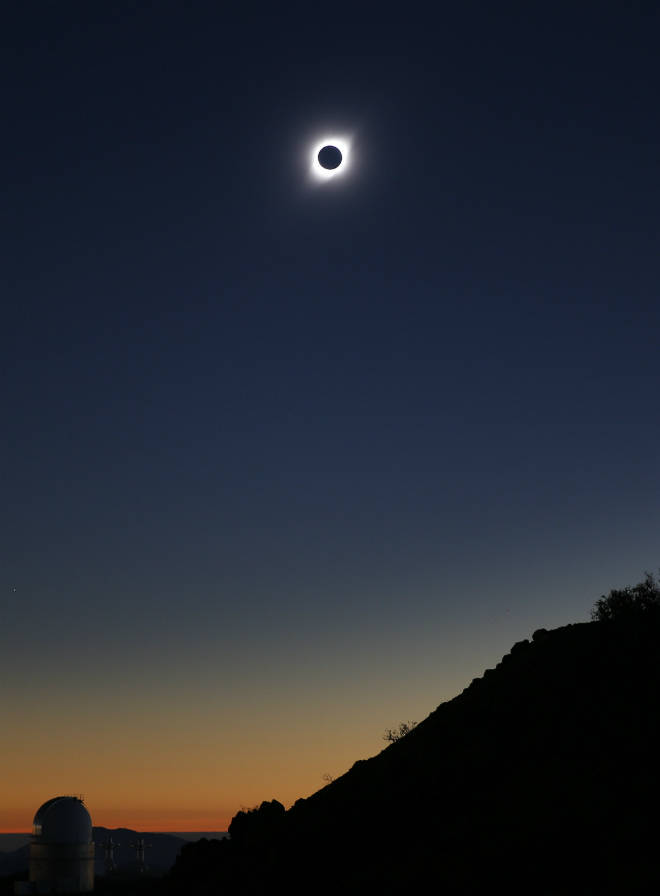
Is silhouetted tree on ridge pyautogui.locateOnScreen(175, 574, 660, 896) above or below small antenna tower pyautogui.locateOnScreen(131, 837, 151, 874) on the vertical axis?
below

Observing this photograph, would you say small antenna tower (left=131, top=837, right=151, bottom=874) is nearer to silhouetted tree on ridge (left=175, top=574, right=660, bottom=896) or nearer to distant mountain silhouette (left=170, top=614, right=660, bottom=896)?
distant mountain silhouette (left=170, top=614, right=660, bottom=896)

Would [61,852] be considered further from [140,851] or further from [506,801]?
[506,801]

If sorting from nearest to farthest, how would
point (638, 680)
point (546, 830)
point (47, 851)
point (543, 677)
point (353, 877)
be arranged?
1. point (546, 830)
2. point (353, 877)
3. point (638, 680)
4. point (543, 677)
5. point (47, 851)

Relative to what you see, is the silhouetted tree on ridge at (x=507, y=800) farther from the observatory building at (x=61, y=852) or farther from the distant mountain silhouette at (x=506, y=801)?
the observatory building at (x=61, y=852)

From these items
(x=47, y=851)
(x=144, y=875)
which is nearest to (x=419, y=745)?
(x=47, y=851)

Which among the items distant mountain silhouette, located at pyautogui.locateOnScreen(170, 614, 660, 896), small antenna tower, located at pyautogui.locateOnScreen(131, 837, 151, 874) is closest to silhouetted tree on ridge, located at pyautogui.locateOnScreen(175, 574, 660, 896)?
distant mountain silhouette, located at pyautogui.locateOnScreen(170, 614, 660, 896)

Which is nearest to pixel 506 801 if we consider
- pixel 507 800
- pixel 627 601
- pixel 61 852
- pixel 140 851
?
pixel 507 800

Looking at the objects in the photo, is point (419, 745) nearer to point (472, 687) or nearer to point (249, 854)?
point (472, 687)

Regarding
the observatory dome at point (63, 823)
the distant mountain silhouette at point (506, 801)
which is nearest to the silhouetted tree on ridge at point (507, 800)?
the distant mountain silhouette at point (506, 801)
